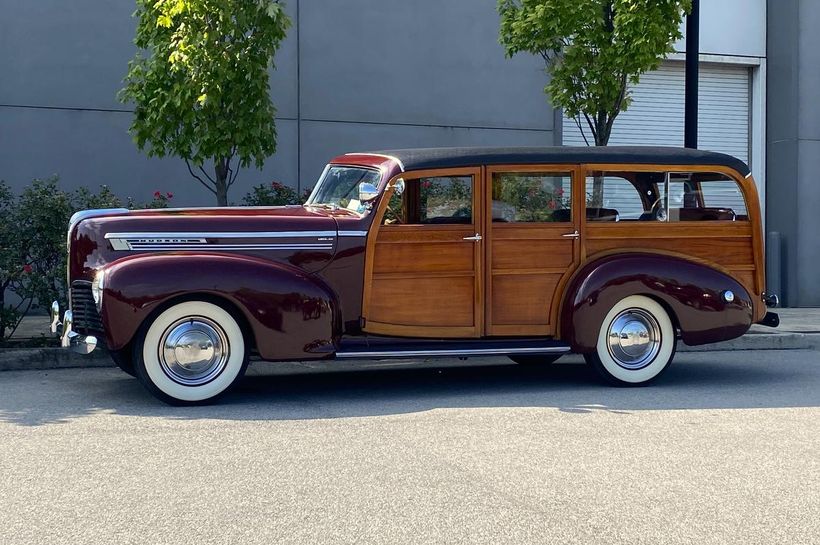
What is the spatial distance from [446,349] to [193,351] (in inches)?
75.6

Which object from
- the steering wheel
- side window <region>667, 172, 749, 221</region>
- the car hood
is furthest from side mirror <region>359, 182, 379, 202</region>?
side window <region>667, 172, 749, 221</region>

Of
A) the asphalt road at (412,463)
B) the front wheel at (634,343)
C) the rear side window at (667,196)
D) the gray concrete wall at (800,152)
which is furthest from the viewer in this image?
the gray concrete wall at (800,152)

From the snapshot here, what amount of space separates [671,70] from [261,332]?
11.4 meters

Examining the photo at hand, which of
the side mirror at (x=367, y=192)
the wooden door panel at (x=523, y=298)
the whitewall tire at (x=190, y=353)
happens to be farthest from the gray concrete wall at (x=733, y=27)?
the whitewall tire at (x=190, y=353)

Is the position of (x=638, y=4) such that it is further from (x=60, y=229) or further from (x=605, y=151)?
(x=60, y=229)

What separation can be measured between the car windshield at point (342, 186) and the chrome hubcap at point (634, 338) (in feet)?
7.49

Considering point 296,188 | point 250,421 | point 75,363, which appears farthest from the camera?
point 296,188

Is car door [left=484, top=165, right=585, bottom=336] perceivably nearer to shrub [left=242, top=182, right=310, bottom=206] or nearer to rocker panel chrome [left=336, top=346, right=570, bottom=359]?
rocker panel chrome [left=336, top=346, right=570, bottom=359]

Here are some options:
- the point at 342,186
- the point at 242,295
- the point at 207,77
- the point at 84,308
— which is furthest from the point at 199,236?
the point at 207,77

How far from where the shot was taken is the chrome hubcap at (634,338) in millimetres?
8547

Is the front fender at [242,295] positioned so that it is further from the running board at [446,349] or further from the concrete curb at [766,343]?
the concrete curb at [766,343]

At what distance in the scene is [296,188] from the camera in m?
14.4

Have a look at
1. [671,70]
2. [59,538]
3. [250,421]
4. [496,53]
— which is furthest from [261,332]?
[671,70]

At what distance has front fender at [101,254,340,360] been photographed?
7297mm
